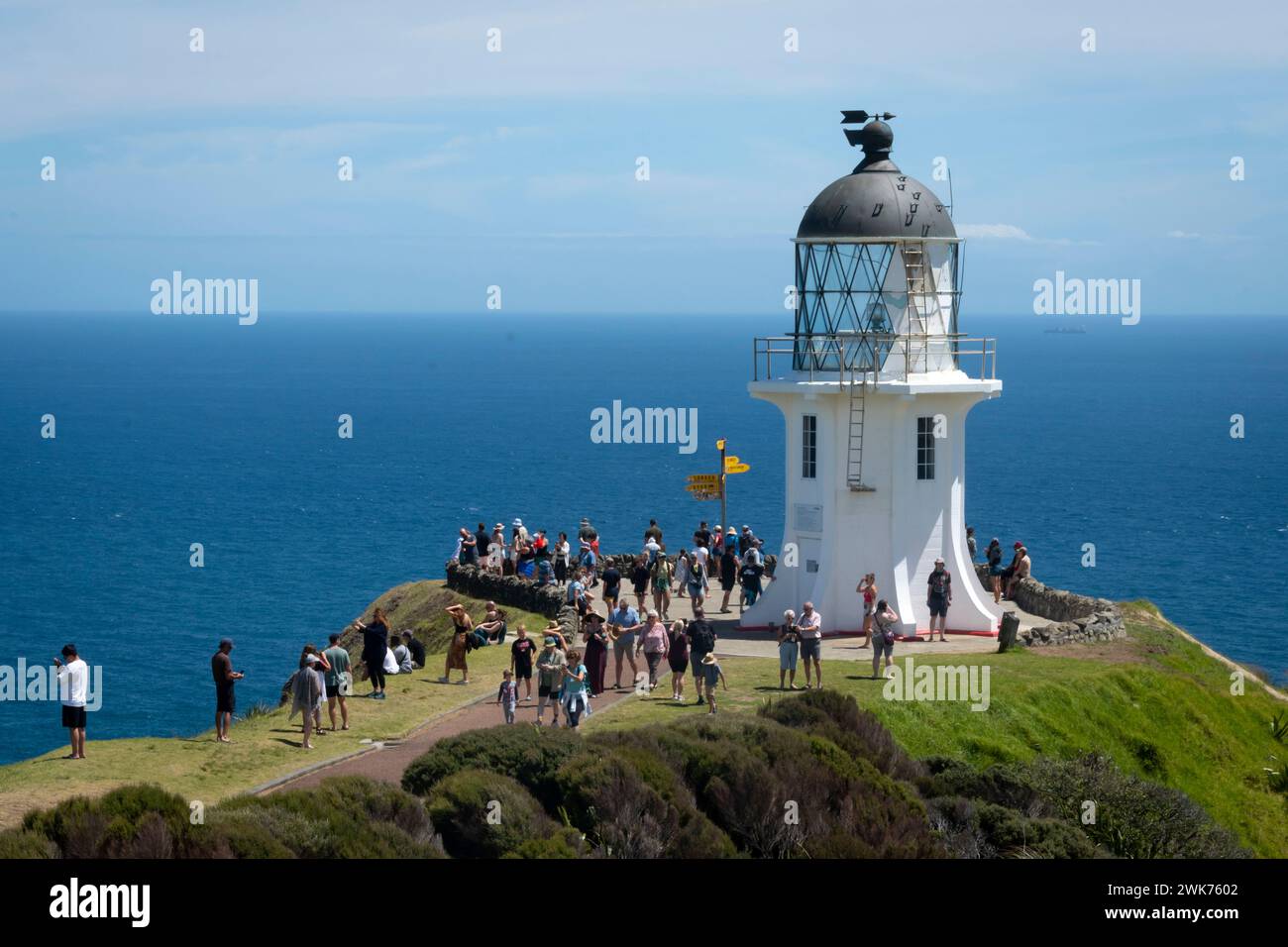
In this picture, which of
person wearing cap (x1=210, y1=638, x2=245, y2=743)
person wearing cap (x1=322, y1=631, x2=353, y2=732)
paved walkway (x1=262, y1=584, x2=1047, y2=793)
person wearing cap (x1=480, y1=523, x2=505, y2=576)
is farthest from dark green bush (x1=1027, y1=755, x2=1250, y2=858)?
person wearing cap (x1=480, y1=523, x2=505, y2=576)

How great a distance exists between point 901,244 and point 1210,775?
11165 millimetres

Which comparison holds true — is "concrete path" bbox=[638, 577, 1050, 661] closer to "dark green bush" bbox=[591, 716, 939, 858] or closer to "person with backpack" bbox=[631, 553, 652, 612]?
"person with backpack" bbox=[631, 553, 652, 612]

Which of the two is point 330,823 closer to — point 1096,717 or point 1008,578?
point 1096,717

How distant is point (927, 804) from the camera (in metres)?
23.1

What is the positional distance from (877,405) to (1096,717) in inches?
291

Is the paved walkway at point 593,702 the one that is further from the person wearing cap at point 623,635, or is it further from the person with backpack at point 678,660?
the person with backpack at point 678,660

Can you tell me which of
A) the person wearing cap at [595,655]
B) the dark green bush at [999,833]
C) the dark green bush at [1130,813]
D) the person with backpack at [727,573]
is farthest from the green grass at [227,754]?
the dark green bush at [1130,813]

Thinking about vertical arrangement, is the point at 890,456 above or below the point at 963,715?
above

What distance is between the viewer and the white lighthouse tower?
3322 cm

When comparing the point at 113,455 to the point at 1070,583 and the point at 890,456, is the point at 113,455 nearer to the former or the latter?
the point at 1070,583

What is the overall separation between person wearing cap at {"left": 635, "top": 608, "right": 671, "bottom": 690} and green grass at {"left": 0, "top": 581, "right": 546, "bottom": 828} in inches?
112

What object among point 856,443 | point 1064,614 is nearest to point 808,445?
point 856,443

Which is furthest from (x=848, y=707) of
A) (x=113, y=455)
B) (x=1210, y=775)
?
(x=113, y=455)

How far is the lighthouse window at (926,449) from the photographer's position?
110 ft
